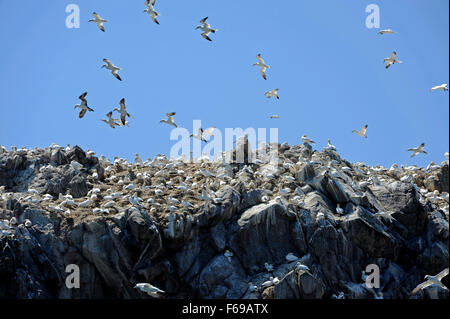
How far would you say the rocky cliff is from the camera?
44.0m

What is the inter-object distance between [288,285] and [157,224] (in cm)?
633

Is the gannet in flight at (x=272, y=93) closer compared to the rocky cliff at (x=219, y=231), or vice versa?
the rocky cliff at (x=219, y=231)

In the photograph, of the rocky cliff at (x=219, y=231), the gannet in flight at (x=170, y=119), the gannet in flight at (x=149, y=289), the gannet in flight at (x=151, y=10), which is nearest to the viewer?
the gannet in flight at (x=149, y=289)

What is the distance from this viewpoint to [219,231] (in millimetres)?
46750

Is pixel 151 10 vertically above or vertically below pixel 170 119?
above

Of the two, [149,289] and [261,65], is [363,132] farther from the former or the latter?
[149,289]

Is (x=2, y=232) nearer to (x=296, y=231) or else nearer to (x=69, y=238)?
(x=69, y=238)

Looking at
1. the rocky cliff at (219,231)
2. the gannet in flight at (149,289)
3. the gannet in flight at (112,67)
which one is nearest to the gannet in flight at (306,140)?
the rocky cliff at (219,231)

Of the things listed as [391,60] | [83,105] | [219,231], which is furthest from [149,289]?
[391,60]

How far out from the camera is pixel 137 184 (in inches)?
2046

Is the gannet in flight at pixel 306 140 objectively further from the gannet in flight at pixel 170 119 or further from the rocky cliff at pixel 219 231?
the gannet in flight at pixel 170 119

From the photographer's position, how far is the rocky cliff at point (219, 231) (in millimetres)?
44031
